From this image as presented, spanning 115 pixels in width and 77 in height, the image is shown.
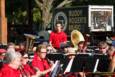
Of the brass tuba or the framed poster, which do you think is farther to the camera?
the framed poster

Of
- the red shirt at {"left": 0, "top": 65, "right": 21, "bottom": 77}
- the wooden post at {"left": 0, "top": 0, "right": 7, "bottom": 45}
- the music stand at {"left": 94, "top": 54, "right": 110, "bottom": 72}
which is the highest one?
the wooden post at {"left": 0, "top": 0, "right": 7, "bottom": 45}

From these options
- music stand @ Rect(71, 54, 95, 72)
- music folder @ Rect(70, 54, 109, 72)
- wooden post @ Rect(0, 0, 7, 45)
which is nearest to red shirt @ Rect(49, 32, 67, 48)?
wooden post @ Rect(0, 0, 7, 45)

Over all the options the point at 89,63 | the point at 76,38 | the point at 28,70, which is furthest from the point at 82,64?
the point at 76,38

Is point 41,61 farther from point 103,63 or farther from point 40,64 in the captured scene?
point 103,63

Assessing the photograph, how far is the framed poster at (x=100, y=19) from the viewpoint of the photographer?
2282 centimetres

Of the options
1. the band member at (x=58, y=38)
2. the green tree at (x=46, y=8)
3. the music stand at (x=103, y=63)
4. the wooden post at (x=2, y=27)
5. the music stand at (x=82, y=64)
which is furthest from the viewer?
the green tree at (x=46, y=8)

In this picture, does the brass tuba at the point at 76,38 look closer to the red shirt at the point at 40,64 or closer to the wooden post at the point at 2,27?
the wooden post at the point at 2,27

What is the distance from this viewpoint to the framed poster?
22817mm

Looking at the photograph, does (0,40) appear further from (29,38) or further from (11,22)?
(11,22)

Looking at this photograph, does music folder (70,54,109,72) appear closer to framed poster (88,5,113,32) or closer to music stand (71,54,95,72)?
music stand (71,54,95,72)

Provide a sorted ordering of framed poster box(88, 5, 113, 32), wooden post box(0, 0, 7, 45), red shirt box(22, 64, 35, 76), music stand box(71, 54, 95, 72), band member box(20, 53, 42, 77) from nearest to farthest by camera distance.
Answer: band member box(20, 53, 42, 77) < red shirt box(22, 64, 35, 76) < music stand box(71, 54, 95, 72) < wooden post box(0, 0, 7, 45) < framed poster box(88, 5, 113, 32)

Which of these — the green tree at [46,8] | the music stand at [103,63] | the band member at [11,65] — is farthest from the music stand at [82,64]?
the green tree at [46,8]

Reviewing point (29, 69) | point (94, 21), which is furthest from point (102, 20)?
point (29, 69)

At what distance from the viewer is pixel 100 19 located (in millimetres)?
23422
